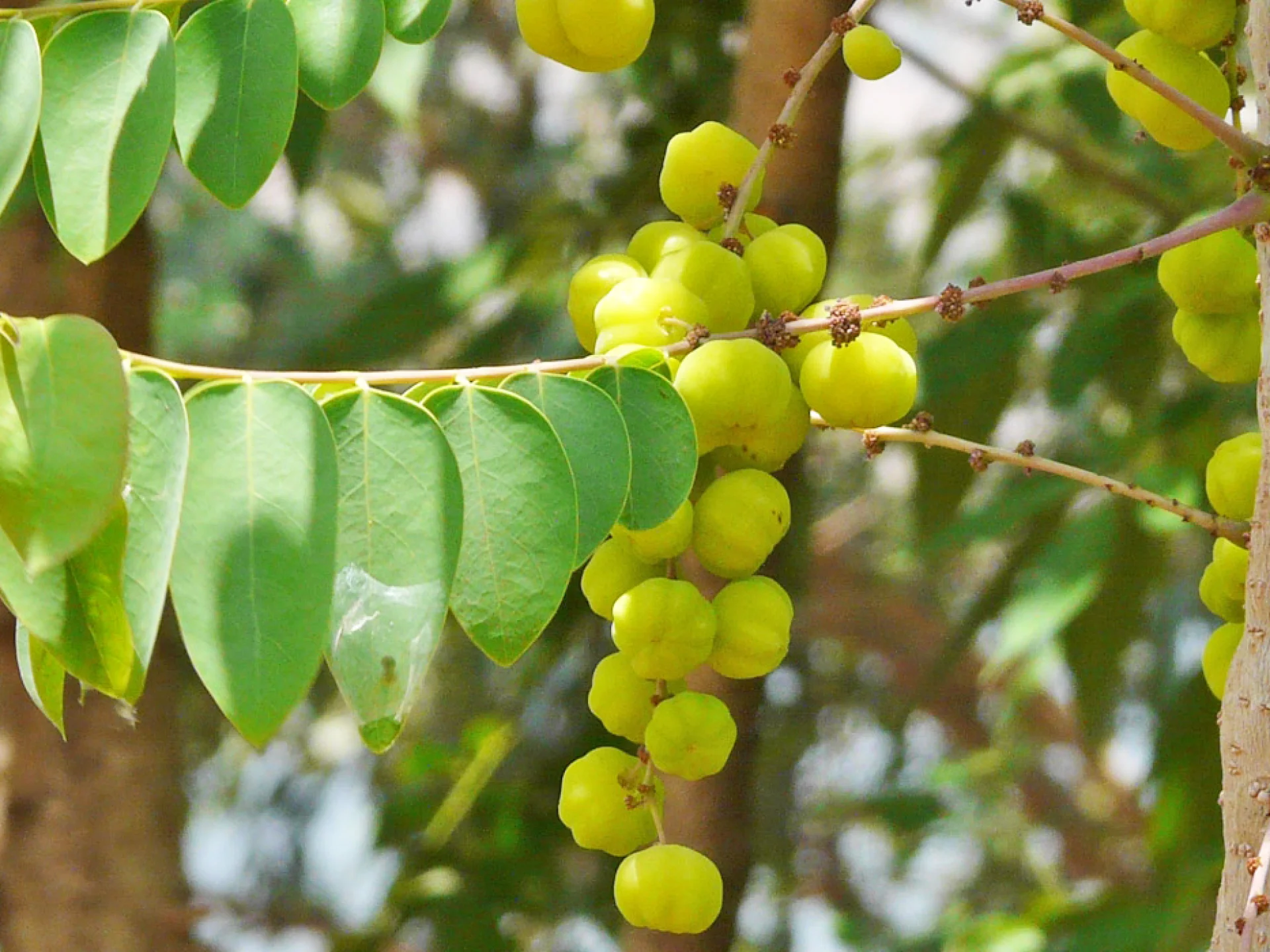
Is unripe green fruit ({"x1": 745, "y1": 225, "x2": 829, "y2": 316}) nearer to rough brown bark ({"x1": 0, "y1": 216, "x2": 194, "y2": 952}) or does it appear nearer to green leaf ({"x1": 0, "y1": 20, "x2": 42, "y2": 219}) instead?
green leaf ({"x1": 0, "y1": 20, "x2": 42, "y2": 219})

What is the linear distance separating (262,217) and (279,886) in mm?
2093

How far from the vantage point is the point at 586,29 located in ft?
2.43

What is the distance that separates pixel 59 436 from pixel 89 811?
5.12ft

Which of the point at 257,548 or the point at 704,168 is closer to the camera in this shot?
the point at 257,548

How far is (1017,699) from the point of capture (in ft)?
7.08

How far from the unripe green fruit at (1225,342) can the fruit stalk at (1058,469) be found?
82mm

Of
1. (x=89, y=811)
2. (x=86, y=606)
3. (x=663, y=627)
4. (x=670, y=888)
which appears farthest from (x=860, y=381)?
(x=89, y=811)

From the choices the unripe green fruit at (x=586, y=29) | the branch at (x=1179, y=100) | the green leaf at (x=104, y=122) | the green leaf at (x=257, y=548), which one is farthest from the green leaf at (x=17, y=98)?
the branch at (x=1179, y=100)

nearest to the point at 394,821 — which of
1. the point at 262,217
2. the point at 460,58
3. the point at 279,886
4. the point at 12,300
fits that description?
the point at 12,300

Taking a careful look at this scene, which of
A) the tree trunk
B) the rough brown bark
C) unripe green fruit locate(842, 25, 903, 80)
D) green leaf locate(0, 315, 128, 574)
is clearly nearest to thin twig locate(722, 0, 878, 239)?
unripe green fruit locate(842, 25, 903, 80)

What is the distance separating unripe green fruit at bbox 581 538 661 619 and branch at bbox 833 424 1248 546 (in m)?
0.11

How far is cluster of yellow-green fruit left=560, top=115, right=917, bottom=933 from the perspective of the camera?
27.1 inches

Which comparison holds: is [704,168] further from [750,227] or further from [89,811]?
[89,811]

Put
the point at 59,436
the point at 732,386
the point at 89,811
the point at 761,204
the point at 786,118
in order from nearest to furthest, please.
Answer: the point at 59,436 < the point at 732,386 < the point at 786,118 < the point at 761,204 < the point at 89,811
